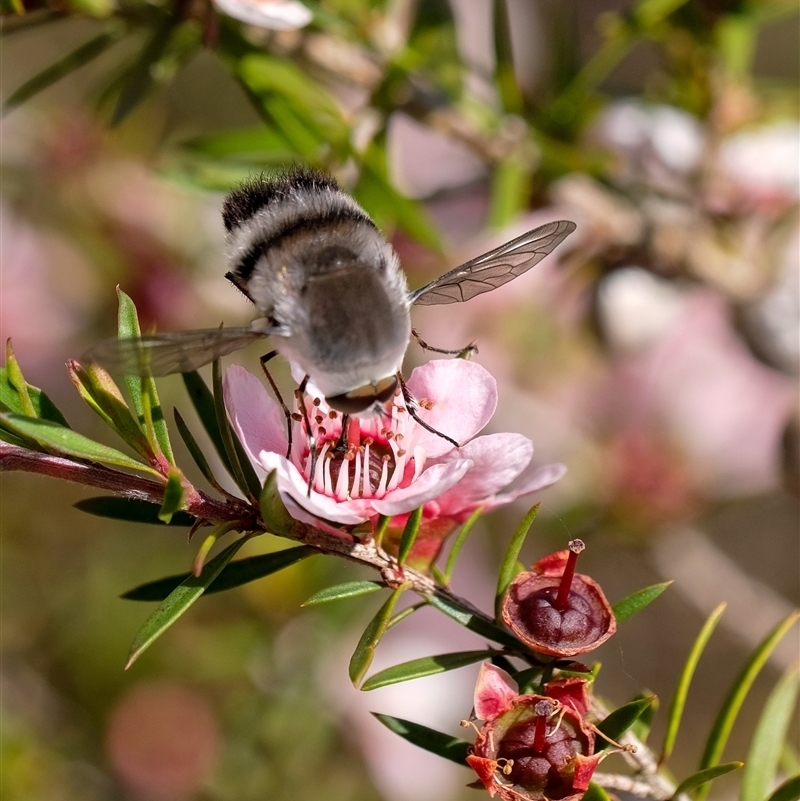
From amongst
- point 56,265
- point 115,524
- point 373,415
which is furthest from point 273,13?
point 115,524

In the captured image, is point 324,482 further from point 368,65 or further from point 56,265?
point 56,265

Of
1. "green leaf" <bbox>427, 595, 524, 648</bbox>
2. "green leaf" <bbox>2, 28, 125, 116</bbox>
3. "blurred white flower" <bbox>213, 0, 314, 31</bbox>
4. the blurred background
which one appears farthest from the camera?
the blurred background

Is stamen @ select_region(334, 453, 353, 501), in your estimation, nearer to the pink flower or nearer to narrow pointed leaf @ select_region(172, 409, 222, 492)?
the pink flower

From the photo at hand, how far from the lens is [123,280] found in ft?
7.07

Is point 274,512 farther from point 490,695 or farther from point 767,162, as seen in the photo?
point 767,162

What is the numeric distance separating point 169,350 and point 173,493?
13 centimetres

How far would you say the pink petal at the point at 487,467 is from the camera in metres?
0.74

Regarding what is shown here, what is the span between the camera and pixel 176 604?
645mm

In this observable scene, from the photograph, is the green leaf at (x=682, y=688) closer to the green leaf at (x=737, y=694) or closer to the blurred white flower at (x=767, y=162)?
the green leaf at (x=737, y=694)

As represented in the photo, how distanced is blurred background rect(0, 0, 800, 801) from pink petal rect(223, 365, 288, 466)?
510 mm

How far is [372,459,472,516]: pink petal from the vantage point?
0.68 m

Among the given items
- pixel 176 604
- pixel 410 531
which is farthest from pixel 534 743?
pixel 176 604

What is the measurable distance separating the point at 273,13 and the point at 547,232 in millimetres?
447

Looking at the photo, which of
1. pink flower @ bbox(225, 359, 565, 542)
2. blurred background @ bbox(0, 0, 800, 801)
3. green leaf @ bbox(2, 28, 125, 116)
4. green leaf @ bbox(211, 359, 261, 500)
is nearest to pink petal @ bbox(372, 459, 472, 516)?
pink flower @ bbox(225, 359, 565, 542)
